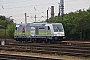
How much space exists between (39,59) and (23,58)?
1.41 m

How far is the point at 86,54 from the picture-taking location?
56.6 feet

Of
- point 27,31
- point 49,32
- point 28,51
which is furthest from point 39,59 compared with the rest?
point 27,31

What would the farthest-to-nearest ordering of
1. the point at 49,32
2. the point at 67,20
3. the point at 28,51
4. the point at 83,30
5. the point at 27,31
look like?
the point at 67,20
the point at 83,30
the point at 27,31
the point at 49,32
the point at 28,51

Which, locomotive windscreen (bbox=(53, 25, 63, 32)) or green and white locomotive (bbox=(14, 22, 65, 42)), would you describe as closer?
green and white locomotive (bbox=(14, 22, 65, 42))

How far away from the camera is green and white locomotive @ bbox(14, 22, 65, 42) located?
32.2 metres

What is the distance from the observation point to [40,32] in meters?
33.5

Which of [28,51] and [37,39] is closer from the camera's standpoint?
[28,51]

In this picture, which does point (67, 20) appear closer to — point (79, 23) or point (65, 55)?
point (79, 23)

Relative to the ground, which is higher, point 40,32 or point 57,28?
point 57,28

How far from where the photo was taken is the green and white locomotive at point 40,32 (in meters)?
32.2

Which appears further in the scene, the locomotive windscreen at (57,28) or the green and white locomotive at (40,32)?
the locomotive windscreen at (57,28)

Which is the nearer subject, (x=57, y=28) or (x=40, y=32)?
(x=57, y=28)

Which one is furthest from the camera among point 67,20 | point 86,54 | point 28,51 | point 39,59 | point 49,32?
point 67,20

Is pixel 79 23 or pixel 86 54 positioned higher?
pixel 79 23
